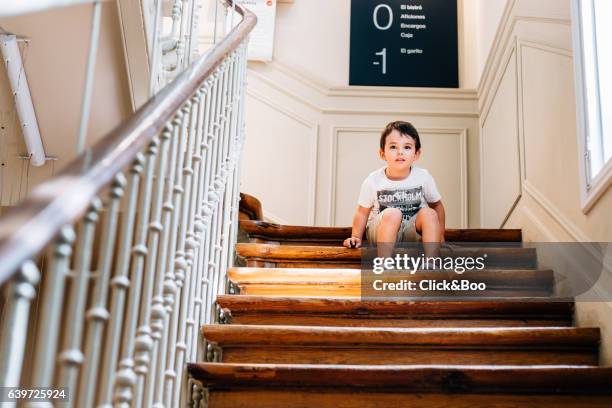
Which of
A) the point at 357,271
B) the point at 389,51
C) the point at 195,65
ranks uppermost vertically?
the point at 389,51

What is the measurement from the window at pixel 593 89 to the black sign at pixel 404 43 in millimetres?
2248

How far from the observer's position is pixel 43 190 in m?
1.08

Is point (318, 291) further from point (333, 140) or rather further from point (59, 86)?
point (333, 140)

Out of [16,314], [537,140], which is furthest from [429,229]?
[16,314]

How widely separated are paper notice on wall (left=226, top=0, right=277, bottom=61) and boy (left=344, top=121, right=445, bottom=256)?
172cm

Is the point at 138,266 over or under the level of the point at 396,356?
over

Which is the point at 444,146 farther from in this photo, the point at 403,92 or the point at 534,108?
the point at 534,108

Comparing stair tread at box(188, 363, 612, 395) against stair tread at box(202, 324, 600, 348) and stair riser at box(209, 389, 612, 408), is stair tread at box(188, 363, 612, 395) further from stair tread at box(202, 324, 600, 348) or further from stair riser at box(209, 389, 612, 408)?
stair tread at box(202, 324, 600, 348)

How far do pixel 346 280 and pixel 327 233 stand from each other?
726 millimetres

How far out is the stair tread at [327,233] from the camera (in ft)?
11.3

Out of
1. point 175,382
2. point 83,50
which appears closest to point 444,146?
point 83,50

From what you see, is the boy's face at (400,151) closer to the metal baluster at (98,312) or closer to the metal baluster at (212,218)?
the metal baluster at (212,218)

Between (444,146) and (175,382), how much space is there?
319 centimetres

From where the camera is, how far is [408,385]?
6.95ft
